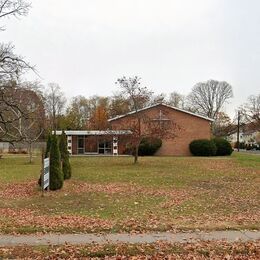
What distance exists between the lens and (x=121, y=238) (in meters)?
8.22

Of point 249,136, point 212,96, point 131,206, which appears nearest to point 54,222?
point 131,206

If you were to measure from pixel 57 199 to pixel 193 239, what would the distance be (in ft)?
24.4

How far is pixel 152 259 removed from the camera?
688 centimetres

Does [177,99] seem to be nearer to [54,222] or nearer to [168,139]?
[168,139]

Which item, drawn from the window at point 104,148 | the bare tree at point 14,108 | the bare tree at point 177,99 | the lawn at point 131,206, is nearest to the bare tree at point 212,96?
the bare tree at point 177,99

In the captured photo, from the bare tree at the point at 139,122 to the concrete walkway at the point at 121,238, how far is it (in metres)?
25.9

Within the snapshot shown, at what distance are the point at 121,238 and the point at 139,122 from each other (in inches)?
1048

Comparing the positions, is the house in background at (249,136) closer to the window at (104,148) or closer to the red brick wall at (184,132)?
the red brick wall at (184,132)

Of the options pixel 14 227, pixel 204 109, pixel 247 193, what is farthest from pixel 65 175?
pixel 204 109

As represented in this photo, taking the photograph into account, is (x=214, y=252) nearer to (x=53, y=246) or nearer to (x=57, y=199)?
(x=53, y=246)

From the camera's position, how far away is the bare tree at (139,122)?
34.6 meters

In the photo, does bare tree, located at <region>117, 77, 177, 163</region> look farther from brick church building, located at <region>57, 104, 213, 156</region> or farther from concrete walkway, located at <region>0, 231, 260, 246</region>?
concrete walkway, located at <region>0, 231, 260, 246</region>

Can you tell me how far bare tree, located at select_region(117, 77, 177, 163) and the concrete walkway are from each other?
25.9 meters

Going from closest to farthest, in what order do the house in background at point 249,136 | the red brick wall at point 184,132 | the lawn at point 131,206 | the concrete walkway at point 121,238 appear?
1. the concrete walkway at point 121,238
2. the lawn at point 131,206
3. the red brick wall at point 184,132
4. the house in background at point 249,136
